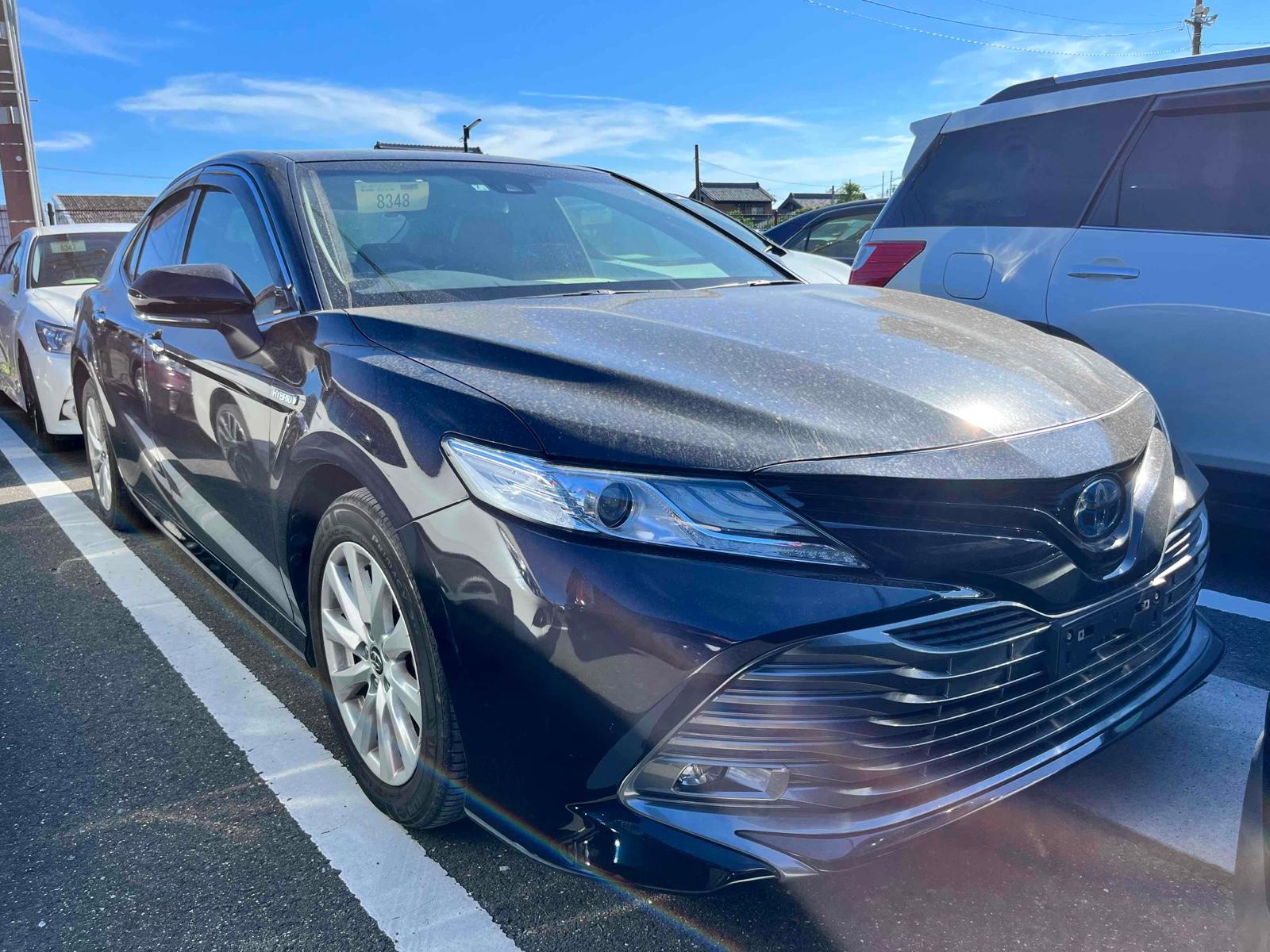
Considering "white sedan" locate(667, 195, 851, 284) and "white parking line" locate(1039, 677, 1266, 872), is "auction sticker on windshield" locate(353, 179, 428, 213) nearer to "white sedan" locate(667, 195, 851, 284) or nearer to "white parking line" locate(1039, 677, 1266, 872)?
"white sedan" locate(667, 195, 851, 284)

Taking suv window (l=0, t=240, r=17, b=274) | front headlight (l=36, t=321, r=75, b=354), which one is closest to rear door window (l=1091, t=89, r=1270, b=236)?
front headlight (l=36, t=321, r=75, b=354)

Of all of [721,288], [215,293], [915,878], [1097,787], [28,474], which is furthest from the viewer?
[28,474]

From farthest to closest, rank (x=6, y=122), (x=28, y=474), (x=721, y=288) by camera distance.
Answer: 1. (x=6, y=122)
2. (x=28, y=474)
3. (x=721, y=288)

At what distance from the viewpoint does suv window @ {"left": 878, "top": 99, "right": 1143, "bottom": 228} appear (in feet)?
12.8

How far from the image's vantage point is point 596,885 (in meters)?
2.11

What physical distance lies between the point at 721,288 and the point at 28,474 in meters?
4.87

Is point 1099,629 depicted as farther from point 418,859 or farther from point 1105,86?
point 1105,86

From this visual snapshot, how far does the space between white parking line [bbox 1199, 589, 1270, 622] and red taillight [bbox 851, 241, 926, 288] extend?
174 cm

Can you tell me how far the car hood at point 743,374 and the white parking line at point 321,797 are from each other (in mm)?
980

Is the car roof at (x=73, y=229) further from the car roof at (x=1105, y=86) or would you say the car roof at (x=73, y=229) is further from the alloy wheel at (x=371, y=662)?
the alloy wheel at (x=371, y=662)

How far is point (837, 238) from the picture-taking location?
30.4 feet

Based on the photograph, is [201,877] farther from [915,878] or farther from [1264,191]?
[1264,191]

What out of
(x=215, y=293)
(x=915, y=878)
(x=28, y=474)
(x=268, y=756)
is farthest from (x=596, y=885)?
(x=28, y=474)

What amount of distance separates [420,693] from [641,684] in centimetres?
56
